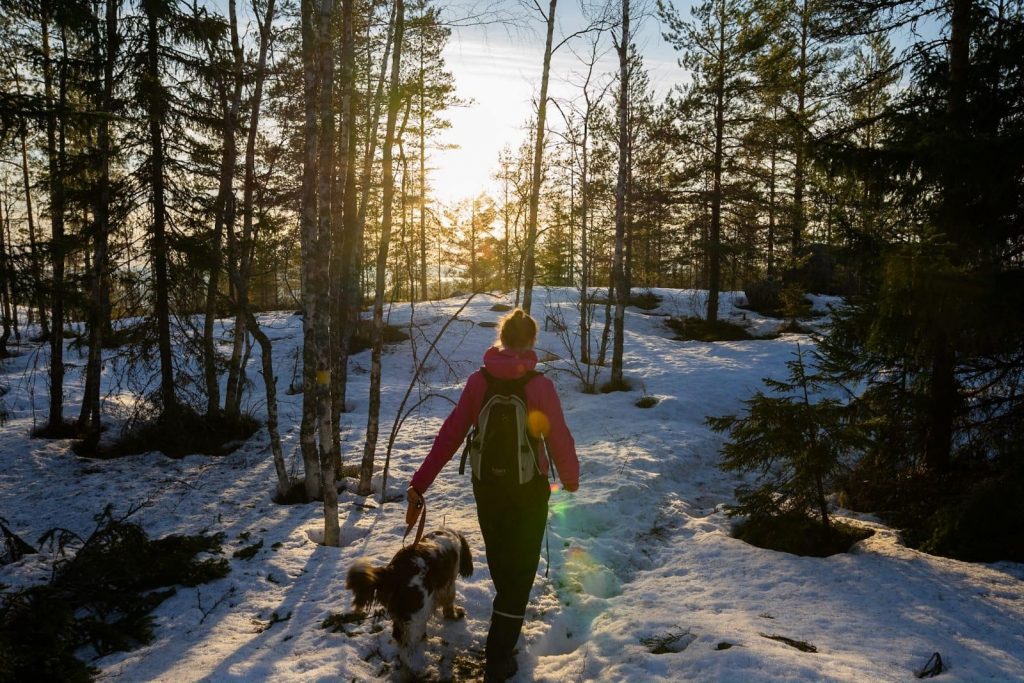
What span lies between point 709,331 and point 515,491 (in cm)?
2012

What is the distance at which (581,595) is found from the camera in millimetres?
5094

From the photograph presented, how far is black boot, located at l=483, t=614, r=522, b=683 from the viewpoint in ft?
11.8

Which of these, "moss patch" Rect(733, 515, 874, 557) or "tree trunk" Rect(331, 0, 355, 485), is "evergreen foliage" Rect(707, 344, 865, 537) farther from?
"tree trunk" Rect(331, 0, 355, 485)

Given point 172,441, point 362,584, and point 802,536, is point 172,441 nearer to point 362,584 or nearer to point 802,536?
point 362,584

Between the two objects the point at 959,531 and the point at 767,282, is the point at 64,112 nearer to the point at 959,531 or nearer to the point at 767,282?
the point at 959,531

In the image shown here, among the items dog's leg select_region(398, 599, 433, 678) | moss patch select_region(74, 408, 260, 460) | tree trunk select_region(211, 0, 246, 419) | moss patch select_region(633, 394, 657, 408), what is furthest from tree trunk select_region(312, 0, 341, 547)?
moss patch select_region(633, 394, 657, 408)

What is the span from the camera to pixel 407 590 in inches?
153

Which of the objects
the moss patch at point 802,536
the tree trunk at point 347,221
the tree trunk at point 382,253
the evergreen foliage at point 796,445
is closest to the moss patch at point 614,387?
the tree trunk at point 347,221

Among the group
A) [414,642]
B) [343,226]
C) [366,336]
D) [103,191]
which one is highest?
[103,191]

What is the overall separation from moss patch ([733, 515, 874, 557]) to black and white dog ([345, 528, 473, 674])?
3741 millimetres

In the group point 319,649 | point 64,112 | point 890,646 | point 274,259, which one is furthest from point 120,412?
point 890,646

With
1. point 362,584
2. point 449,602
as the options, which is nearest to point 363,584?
point 362,584

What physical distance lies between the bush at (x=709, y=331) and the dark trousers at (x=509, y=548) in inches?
749

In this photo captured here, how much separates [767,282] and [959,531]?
69.5ft
